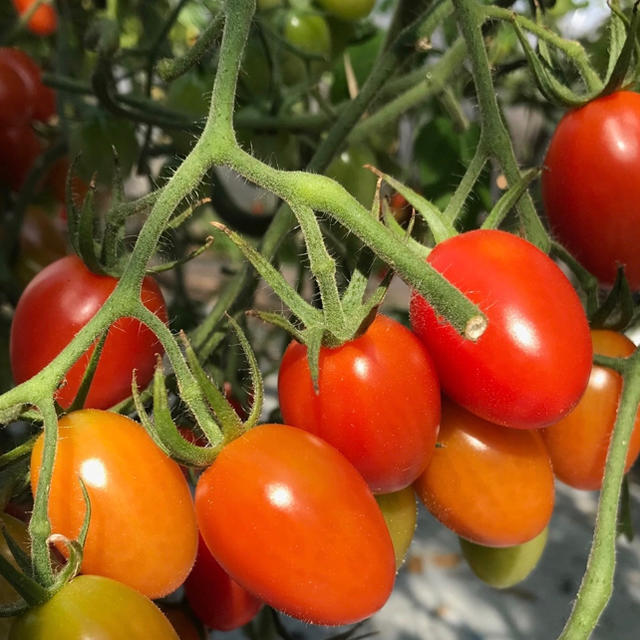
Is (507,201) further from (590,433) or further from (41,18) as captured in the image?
(41,18)

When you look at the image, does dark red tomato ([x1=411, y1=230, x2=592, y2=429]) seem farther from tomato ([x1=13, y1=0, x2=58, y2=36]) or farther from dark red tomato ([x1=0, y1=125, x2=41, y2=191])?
tomato ([x1=13, y1=0, x2=58, y2=36])

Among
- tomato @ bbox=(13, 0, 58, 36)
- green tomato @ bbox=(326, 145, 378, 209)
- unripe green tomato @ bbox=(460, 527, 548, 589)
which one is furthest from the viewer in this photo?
tomato @ bbox=(13, 0, 58, 36)

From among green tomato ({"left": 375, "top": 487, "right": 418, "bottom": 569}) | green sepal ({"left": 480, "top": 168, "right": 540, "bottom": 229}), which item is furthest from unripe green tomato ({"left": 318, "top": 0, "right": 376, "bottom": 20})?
green tomato ({"left": 375, "top": 487, "right": 418, "bottom": 569})

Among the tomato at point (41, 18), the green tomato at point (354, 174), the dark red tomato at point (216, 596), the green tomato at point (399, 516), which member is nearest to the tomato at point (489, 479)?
the green tomato at point (399, 516)

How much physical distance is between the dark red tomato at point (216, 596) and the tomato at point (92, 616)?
13 cm

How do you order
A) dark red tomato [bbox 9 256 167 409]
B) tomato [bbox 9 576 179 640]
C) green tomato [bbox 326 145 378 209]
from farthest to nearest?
green tomato [bbox 326 145 378 209] → dark red tomato [bbox 9 256 167 409] → tomato [bbox 9 576 179 640]

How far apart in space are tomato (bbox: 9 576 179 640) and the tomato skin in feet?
0.06

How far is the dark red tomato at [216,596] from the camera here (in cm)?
52

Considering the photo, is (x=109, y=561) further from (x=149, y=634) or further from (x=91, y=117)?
(x=91, y=117)

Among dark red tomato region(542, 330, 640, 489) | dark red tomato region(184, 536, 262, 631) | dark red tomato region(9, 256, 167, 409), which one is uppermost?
dark red tomato region(9, 256, 167, 409)

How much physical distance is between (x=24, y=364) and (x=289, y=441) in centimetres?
20

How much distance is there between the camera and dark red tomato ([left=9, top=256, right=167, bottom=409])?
1.58 feet

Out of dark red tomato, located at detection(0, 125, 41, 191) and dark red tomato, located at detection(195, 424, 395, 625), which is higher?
dark red tomato, located at detection(195, 424, 395, 625)

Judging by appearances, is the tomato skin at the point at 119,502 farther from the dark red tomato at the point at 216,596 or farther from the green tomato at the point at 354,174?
the green tomato at the point at 354,174
